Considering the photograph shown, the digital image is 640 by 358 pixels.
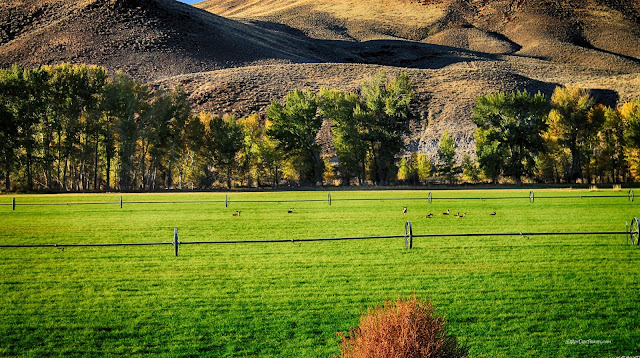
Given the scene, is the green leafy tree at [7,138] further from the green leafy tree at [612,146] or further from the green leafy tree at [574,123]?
the green leafy tree at [612,146]

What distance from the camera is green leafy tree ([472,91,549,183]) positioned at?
7294 centimetres

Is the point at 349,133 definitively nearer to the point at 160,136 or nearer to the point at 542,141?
the point at 160,136

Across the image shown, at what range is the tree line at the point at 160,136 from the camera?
216 feet

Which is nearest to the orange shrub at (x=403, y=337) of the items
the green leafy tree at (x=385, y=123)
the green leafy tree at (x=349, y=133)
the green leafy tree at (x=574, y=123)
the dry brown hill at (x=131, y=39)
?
the green leafy tree at (x=349, y=133)

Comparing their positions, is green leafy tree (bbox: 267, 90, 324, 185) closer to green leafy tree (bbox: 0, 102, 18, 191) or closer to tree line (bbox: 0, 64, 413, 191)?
tree line (bbox: 0, 64, 413, 191)

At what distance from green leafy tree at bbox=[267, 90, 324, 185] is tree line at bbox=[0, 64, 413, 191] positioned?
0.43 ft

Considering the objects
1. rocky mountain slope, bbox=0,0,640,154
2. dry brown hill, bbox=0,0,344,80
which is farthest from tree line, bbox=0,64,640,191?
dry brown hill, bbox=0,0,344,80

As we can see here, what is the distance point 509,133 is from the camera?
74.9 m

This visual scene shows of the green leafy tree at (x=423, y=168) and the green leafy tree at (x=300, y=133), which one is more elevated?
the green leafy tree at (x=300, y=133)

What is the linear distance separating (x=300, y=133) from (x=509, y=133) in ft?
87.3

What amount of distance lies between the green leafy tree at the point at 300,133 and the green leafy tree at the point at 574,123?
102 feet

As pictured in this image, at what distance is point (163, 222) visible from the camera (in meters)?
31.3

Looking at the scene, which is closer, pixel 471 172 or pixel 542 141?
pixel 542 141

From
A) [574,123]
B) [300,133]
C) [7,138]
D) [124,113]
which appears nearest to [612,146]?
[574,123]
